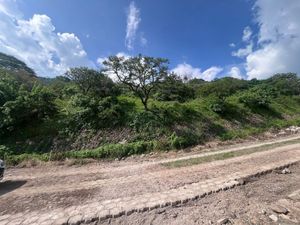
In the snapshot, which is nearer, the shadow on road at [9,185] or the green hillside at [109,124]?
the shadow on road at [9,185]

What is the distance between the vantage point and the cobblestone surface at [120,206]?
181 inches

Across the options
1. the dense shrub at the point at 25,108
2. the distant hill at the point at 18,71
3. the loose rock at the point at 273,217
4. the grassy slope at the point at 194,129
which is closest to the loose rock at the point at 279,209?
the loose rock at the point at 273,217

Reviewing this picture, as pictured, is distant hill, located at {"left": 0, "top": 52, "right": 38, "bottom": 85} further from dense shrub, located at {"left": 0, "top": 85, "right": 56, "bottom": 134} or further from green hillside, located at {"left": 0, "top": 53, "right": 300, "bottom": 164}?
dense shrub, located at {"left": 0, "top": 85, "right": 56, "bottom": 134}

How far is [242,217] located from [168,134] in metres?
10.0

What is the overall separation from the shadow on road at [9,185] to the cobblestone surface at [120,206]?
7.87ft

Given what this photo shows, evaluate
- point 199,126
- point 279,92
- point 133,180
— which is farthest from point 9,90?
point 279,92

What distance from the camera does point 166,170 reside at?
812 centimetres

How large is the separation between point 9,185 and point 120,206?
211 inches

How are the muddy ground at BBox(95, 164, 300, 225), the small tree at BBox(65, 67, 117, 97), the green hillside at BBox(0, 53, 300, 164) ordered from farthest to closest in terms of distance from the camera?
the small tree at BBox(65, 67, 117, 97)
the green hillside at BBox(0, 53, 300, 164)
the muddy ground at BBox(95, 164, 300, 225)

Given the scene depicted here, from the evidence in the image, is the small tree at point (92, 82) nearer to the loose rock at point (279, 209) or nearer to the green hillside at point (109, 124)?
the green hillside at point (109, 124)

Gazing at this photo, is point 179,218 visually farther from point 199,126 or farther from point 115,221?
point 199,126

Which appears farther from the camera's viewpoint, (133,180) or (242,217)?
(133,180)

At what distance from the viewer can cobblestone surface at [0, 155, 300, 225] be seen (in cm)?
460

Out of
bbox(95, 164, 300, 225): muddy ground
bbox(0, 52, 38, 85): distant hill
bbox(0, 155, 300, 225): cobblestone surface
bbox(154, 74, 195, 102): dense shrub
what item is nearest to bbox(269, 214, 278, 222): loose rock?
bbox(95, 164, 300, 225): muddy ground
